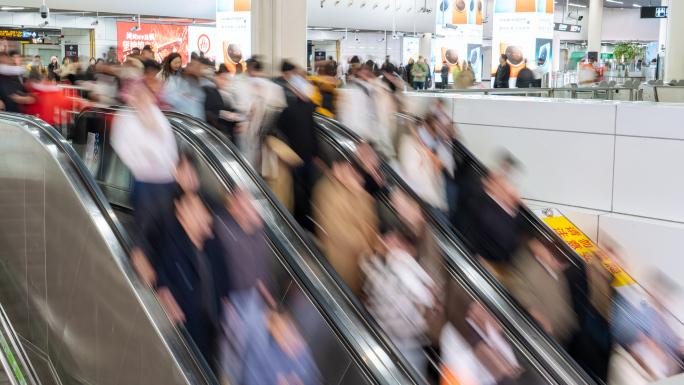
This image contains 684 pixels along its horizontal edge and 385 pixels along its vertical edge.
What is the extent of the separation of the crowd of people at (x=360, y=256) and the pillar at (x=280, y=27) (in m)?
6.10

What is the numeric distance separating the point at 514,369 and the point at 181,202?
2250 millimetres

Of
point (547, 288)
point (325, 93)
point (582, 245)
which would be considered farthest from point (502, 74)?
point (547, 288)

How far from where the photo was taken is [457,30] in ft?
71.6

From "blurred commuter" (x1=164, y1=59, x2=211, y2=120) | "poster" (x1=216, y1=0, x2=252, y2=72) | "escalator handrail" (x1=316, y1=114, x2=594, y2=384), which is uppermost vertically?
"poster" (x1=216, y1=0, x2=252, y2=72)

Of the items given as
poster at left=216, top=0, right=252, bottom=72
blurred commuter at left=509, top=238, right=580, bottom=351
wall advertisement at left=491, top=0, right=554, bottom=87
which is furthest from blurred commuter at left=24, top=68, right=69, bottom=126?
wall advertisement at left=491, top=0, right=554, bottom=87

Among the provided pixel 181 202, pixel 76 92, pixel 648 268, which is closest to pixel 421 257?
pixel 181 202

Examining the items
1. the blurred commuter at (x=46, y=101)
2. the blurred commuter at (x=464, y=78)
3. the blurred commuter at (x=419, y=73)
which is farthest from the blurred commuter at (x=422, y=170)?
the blurred commuter at (x=419, y=73)

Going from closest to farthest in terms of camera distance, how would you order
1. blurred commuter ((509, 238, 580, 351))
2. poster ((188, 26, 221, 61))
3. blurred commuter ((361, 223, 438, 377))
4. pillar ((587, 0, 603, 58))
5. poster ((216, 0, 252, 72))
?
1. blurred commuter ((361, 223, 438, 377))
2. blurred commuter ((509, 238, 580, 351))
3. poster ((216, 0, 252, 72))
4. poster ((188, 26, 221, 61))
5. pillar ((587, 0, 603, 58))

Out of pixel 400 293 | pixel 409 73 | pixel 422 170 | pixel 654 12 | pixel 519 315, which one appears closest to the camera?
pixel 400 293

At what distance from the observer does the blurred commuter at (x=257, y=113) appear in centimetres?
582

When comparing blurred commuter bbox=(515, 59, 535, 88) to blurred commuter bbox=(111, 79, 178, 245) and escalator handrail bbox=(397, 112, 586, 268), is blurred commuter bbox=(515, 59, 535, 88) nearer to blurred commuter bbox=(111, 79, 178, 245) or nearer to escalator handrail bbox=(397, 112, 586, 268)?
escalator handrail bbox=(397, 112, 586, 268)

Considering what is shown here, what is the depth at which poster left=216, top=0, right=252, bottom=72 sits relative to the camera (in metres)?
13.7

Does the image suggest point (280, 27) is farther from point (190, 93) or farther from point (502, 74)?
point (502, 74)

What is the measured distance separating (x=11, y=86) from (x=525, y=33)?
1207cm
